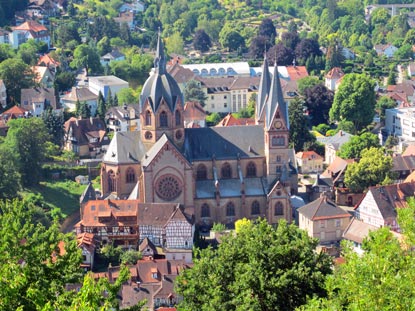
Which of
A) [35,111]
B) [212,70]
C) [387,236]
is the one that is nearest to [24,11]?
[212,70]

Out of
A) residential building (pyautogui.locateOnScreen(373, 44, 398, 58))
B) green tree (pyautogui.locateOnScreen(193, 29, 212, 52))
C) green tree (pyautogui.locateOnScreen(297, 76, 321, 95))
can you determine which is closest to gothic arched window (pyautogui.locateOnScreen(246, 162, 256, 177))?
green tree (pyautogui.locateOnScreen(297, 76, 321, 95))

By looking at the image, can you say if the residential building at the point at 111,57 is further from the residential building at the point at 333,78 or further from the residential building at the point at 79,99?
the residential building at the point at 333,78

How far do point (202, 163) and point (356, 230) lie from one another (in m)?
12.6

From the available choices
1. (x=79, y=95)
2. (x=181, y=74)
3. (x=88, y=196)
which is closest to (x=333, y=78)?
(x=181, y=74)

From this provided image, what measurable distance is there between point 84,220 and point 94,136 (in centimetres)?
2406

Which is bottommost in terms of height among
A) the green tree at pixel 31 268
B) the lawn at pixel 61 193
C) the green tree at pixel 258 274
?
the lawn at pixel 61 193

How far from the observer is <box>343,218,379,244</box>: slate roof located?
62.0 metres

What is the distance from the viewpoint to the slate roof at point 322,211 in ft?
213

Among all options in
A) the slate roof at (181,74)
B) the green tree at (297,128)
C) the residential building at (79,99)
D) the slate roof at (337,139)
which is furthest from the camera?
the slate roof at (181,74)

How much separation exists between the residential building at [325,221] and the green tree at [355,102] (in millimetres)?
31632

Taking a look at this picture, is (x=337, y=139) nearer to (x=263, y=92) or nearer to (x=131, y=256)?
(x=263, y=92)

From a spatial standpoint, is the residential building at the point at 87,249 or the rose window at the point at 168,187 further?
the rose window at the point at 168,187

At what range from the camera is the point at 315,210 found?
214 ft

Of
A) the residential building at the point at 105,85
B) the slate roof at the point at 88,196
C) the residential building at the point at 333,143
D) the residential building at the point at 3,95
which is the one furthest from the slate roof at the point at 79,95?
the slate roof at the point at 88,196
